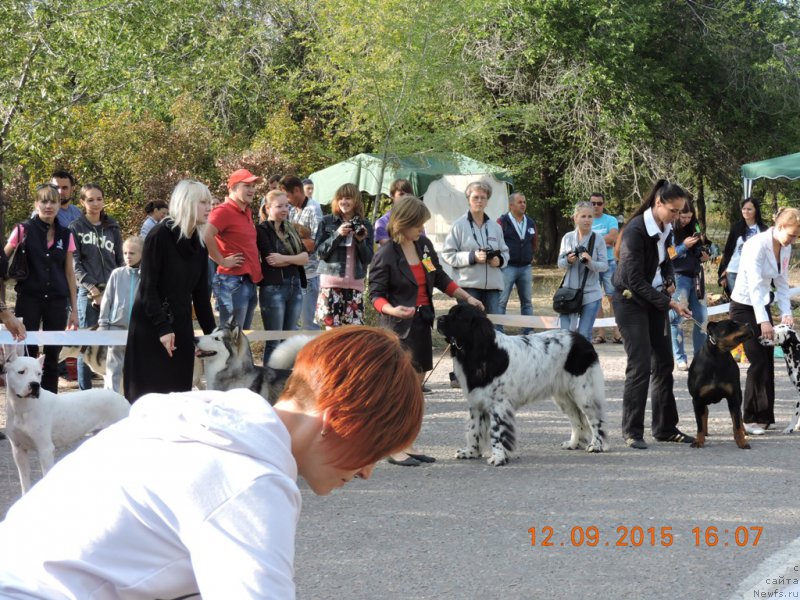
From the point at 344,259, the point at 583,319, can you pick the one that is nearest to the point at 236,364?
the point at 344,259

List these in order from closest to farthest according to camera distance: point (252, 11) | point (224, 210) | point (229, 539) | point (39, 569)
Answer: point (229, 539) < point (39, 569) < point (224, 210) < point (252, 11)

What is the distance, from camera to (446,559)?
5062 millimetres

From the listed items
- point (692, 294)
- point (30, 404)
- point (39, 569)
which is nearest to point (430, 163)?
point (692, 294)

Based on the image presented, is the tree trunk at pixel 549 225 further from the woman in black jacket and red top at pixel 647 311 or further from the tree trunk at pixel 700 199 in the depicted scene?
the woman in black jacket and red top at pixel 647 311

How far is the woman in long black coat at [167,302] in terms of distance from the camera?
6.37 meters

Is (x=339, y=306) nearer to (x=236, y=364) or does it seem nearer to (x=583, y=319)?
(x=236, y=364)

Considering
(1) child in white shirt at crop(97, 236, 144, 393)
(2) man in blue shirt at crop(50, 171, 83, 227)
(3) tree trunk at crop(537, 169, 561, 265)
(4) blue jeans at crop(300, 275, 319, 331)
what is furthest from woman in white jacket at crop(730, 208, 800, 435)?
(3) tree trunk at crop(537, 169, 561, 265)

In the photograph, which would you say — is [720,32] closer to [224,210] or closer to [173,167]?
[173,167]

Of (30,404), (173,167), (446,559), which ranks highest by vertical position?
(173,167)

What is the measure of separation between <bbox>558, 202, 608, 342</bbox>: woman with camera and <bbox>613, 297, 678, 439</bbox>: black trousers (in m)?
3.09

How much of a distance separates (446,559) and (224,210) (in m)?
5.04

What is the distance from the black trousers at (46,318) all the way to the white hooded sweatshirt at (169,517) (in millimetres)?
7006

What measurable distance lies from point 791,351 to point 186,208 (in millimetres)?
5576

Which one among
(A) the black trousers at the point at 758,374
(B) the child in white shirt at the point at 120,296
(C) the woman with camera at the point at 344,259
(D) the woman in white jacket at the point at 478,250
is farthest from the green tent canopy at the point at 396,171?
(A) the black trousers at the point at 758,374
